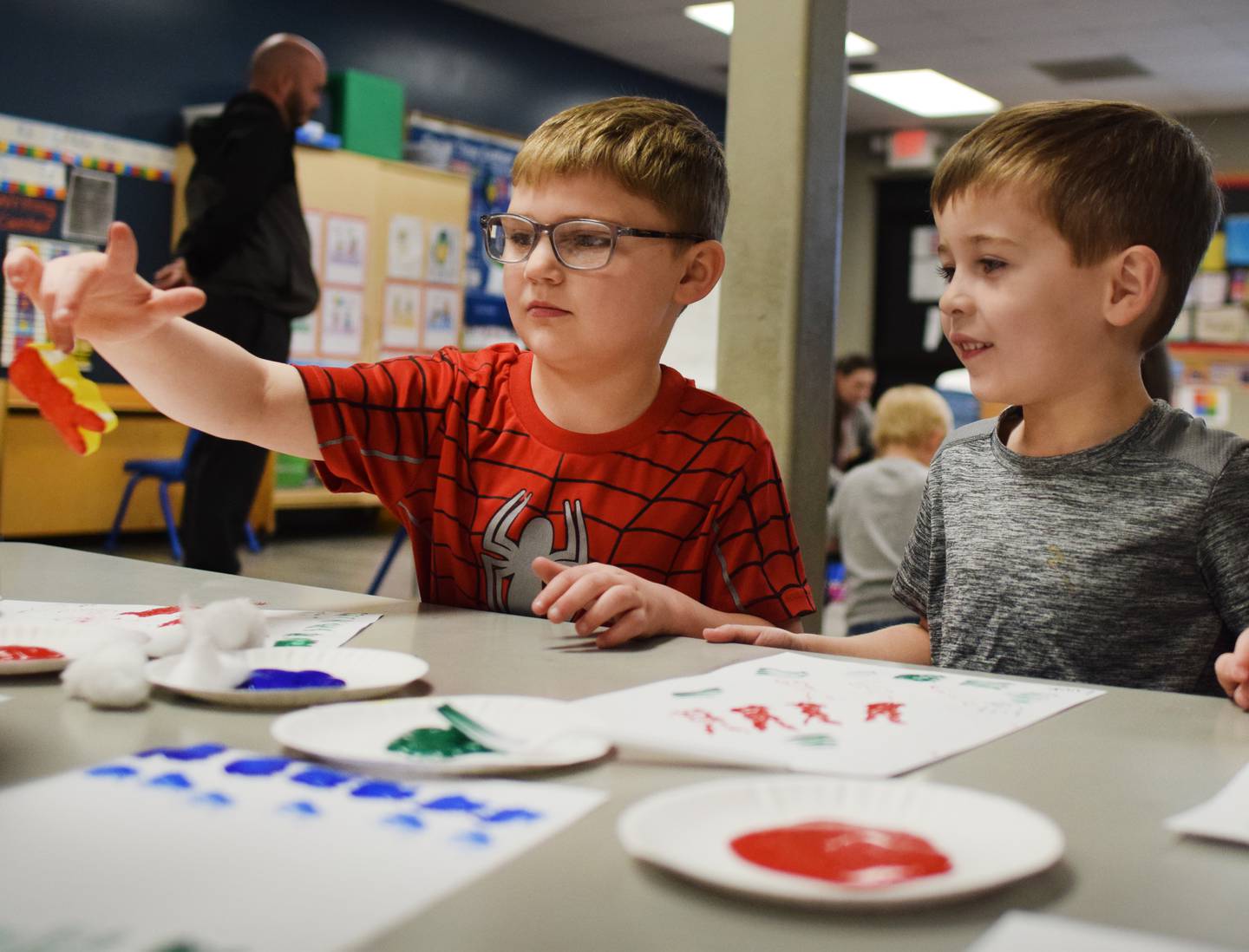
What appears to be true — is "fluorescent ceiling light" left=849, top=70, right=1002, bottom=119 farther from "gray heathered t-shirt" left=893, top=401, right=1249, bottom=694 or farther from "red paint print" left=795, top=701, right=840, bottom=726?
"red paint print" left=795, top=701, right=840, bottom=726

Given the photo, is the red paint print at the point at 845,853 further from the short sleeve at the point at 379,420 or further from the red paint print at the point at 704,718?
the short sleeve at the point at 379,420

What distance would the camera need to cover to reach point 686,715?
77 cm

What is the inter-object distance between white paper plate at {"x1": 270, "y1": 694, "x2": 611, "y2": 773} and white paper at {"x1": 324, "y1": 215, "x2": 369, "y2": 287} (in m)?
6.15

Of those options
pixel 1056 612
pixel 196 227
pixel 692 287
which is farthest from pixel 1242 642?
pixel 196 227

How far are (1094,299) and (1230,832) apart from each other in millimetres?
739

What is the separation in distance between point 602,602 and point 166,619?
0.36m

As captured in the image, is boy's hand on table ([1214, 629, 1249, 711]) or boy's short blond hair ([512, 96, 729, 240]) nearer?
boy's hand on table ([1214, 629, 1249, 711])

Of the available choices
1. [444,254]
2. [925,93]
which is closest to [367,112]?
[444,254]

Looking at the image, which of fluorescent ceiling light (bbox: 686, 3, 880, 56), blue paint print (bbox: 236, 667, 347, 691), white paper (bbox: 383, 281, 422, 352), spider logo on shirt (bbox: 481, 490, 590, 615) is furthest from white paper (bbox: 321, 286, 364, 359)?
blue paint print (bbox: 236, 667, 347, 691)

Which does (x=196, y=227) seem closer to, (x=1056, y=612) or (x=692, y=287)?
(x=692, y=287)

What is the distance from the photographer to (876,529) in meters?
3.26

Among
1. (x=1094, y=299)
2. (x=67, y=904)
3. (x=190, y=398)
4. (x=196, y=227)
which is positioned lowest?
(x=67, y=904)

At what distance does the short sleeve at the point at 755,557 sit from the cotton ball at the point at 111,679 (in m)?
0.67

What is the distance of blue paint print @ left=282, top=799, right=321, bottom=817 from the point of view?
562 mm
